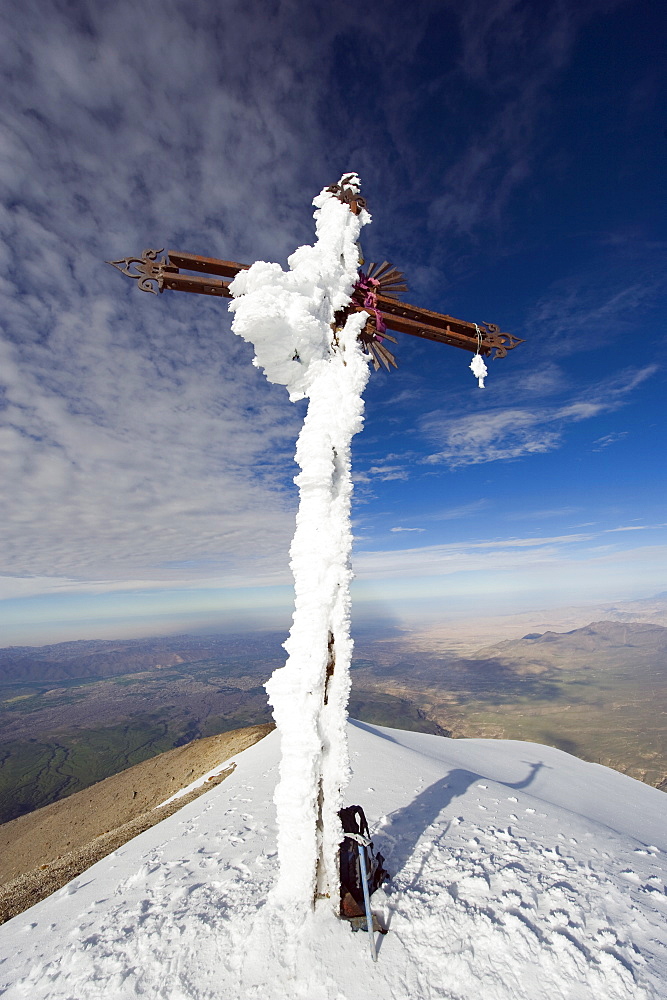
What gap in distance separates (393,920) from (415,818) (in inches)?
153

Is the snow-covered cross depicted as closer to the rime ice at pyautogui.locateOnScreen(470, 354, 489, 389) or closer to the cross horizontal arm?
the cross horizontal arm

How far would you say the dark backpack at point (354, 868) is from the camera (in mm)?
4866

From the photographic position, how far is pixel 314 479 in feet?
17.5

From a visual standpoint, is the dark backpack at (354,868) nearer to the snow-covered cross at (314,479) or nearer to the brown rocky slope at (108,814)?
the snow-covered cross at (314,479)

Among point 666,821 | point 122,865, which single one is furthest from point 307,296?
point 666,821

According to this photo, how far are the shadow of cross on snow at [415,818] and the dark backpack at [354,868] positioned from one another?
0.94 meters

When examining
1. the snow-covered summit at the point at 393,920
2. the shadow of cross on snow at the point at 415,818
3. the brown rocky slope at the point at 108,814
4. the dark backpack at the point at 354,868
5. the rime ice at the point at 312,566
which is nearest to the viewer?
the snow-covered summit at the point at 393,920

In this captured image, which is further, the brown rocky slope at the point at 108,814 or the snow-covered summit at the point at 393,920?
the brown rocky slope at the point at 108,814

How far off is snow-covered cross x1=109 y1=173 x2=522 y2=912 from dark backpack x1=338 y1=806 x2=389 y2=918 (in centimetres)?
17

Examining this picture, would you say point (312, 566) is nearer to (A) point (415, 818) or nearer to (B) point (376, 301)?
(B) point (376, 301)

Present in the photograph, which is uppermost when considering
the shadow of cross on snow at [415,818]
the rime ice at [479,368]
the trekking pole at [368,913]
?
the rime ice at [479,368]

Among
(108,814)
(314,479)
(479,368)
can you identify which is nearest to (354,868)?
(314,479)

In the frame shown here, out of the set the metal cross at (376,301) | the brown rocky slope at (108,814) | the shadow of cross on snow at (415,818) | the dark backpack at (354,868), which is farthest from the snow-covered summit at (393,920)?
the metal cross at (376,301)

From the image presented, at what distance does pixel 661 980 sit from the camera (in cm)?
423
